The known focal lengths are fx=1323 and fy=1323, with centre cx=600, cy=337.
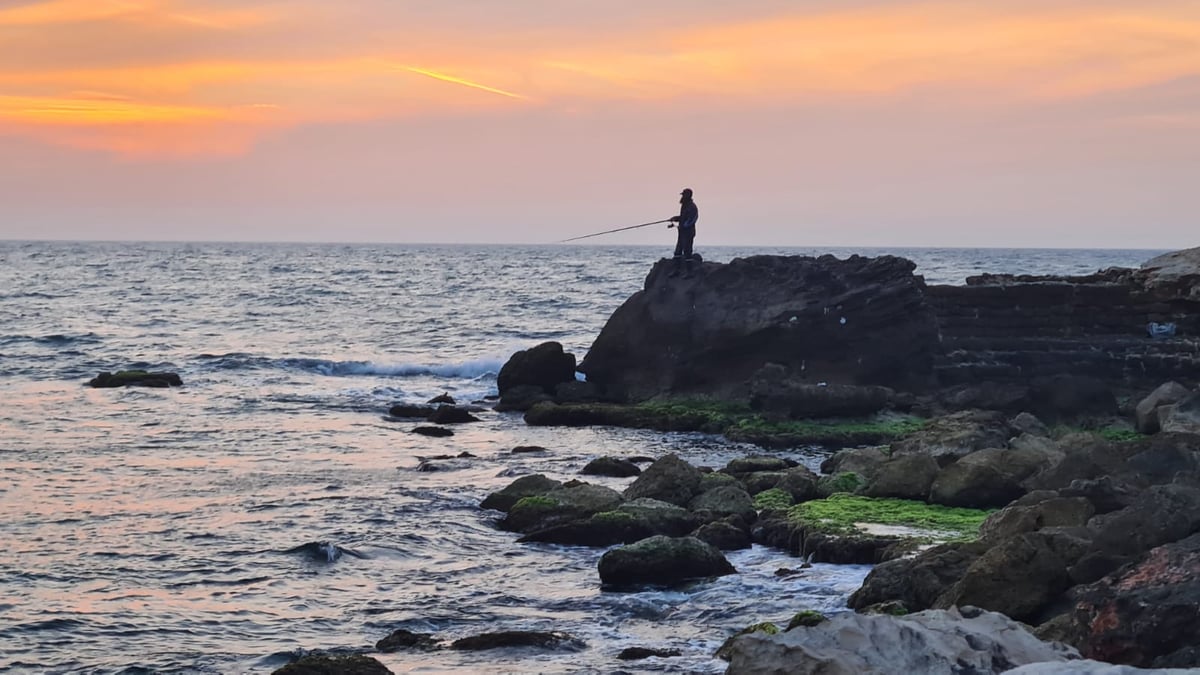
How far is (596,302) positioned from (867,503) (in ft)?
163

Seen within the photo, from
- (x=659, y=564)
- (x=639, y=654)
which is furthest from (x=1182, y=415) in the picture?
(x=639, y=654)

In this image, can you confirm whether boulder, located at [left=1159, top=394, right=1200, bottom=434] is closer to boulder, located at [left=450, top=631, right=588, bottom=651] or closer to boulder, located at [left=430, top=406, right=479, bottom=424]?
boulder, located at [left=450, top=631, right=588, bottom=651]

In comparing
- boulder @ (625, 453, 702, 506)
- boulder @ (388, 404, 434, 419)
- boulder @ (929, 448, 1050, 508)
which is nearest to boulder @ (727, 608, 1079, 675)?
boulder @ (929, 448, 1050, 508)

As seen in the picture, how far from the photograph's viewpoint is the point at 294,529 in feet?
58.9

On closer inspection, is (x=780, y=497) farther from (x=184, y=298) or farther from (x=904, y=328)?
(x=184, y=298)

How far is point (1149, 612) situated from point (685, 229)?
947 inches

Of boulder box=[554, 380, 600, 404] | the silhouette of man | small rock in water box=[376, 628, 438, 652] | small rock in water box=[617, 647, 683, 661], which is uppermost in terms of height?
the silhouette of man

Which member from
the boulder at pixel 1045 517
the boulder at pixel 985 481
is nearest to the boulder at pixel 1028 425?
the boulder at pixel 985 481

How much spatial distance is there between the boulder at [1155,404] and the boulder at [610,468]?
366 inches

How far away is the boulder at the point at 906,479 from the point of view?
17.8 metres

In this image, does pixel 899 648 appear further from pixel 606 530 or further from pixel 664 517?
pixel 606 530

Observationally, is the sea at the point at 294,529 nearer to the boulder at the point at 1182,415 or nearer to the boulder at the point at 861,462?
the boulder at the point at 861,462

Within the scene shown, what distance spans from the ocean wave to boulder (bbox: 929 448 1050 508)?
24.2 m

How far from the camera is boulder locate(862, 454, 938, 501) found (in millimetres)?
17766
